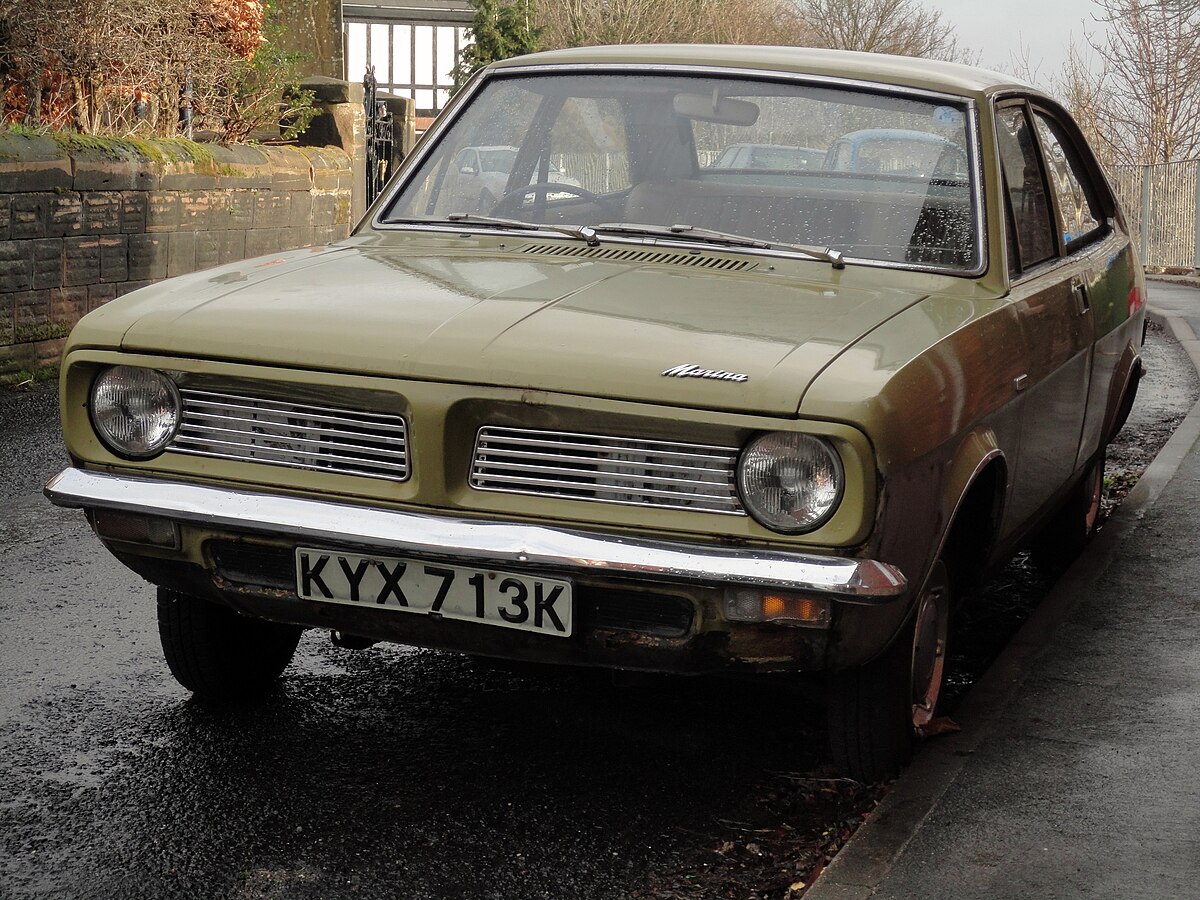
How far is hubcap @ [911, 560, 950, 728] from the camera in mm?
3725

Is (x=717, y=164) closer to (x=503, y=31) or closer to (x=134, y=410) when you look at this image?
(x=134, y=410)

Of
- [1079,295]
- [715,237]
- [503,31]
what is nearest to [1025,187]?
[1079,295]

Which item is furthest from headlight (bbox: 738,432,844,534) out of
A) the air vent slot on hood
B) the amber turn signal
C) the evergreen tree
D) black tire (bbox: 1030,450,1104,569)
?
the evergreen tree

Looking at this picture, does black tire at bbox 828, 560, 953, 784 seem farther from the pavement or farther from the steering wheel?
the steering wheel

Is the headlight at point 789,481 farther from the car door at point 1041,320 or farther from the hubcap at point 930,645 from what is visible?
the car door at point 1041,320

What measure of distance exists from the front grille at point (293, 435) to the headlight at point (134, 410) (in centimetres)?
5

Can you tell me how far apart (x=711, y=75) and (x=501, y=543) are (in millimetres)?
1993

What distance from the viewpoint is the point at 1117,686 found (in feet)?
14.6

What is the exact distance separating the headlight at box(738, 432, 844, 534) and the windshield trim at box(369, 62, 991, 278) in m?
1.07

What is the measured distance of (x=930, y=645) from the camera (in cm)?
390

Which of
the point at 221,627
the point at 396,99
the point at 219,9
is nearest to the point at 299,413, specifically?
the point at 221,627

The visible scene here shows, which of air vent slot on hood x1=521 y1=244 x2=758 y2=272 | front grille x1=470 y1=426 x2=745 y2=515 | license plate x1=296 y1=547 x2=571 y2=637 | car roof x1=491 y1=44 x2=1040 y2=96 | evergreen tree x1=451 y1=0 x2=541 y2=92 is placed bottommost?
license plate x1=296 y1=547 x2=571 y2=637

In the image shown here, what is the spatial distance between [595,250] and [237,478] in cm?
122

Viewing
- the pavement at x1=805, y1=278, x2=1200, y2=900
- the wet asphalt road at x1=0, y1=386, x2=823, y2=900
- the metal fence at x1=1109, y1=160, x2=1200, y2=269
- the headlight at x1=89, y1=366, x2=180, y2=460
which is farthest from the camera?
the metal fence at x1=1109, y1=160, x2=1200, y2=269
